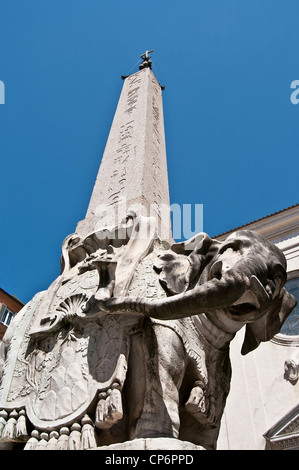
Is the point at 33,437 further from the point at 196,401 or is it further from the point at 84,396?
the point at 196,401

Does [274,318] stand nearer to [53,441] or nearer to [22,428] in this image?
[53,441]

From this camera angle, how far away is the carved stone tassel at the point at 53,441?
2.63m

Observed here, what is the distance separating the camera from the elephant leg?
2.58m

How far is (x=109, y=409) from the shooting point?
261 centimetres

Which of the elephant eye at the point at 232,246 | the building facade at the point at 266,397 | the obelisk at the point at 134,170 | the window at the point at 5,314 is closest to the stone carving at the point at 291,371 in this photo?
the building facade at the point at 266,397

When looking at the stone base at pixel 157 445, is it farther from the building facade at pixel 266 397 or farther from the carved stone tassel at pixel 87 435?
the building facade at pixel 266 397

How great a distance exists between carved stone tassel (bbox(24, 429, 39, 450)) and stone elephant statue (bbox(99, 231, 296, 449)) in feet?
2.12

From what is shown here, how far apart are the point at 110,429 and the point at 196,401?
1.90 ft

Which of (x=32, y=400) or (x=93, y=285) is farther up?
(x=93, y=285)

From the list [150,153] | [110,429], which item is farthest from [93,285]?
[150,153]

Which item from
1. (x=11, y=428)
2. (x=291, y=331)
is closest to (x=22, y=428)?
(x=11, y=428)

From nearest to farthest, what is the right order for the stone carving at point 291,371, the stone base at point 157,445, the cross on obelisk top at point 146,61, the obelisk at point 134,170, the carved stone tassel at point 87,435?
the stone base at point 157,445 < the carved stone tassel at point 87,435 < the obelisk at point 134,170 < the cross on obelisk top at point 146,61 < the stone carving at point 291,371

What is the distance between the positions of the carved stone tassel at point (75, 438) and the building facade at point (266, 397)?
28.4ft

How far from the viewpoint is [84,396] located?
2.80 m
